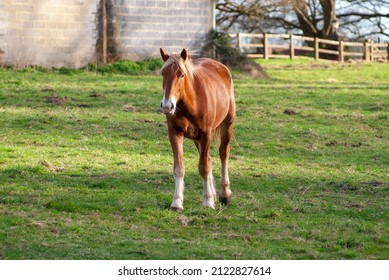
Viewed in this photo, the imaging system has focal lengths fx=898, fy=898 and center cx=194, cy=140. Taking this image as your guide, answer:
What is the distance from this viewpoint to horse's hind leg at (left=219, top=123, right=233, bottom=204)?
424 inches

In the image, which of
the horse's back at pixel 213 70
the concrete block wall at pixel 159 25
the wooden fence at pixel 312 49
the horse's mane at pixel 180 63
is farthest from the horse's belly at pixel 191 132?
the wooden fence at pixel 312 49

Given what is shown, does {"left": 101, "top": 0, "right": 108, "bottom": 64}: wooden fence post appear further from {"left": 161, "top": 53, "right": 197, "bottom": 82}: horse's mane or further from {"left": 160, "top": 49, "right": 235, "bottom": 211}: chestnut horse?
{"left": 161, "top": 53, "right": 197, "bottom": 82}: horse's mane

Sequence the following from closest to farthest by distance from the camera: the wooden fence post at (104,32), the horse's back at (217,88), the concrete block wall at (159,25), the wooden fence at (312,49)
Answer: the horse's back at (217,88) → the wooden fence post at (104,32) → the concrete block wall at (159,25) → the wooden fence at (312,49)

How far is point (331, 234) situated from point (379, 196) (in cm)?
259

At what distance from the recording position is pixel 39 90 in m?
20.4

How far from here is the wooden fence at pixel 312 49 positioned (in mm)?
38844

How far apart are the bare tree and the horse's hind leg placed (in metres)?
24.2

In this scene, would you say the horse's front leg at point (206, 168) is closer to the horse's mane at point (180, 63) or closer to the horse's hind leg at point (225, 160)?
the horse's hind leg at point (225, 160)

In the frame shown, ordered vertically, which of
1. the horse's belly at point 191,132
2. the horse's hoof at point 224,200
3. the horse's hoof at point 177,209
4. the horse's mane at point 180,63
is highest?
the horse's mane at point 180,63

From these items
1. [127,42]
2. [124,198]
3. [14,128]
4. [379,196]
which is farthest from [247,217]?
[127,42]

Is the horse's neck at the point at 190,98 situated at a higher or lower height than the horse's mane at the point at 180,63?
lower

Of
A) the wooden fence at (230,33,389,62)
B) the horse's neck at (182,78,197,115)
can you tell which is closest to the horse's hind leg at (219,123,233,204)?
the horse's neck at (182,78,197,115)

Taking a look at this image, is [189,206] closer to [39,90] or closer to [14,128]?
[14,128]

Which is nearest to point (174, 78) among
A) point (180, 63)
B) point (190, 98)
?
point (180, 63)
